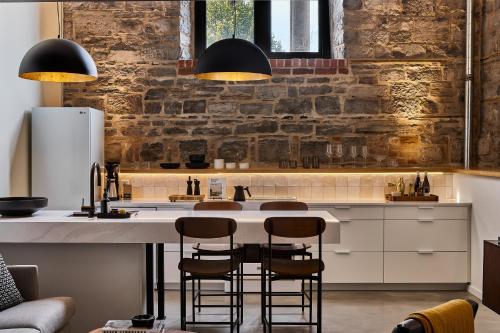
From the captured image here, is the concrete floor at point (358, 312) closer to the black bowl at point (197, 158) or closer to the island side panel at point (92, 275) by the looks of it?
the island side panel at point (92, 275)

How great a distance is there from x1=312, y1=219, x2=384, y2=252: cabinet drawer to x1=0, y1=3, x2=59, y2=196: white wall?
11.0ft

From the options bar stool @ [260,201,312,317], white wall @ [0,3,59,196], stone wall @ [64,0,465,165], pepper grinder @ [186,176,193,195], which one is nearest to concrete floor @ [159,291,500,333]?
bar stool @ [260,201,312,317]

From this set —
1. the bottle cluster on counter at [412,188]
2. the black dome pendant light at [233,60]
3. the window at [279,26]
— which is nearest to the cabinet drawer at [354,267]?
the bottle cluster on counter at [412,188]

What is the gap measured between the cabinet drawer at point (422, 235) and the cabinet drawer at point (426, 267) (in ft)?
0.25

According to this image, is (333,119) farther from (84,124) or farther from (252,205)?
(84,124)

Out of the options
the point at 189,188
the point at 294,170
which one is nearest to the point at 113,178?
the point at 189,188

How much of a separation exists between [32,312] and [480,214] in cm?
468

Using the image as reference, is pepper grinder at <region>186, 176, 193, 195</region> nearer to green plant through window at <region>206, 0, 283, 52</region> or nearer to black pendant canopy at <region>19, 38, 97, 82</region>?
green plant through window at <region>206, 0, 283, 52</region>

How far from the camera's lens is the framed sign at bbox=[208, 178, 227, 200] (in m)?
7.68

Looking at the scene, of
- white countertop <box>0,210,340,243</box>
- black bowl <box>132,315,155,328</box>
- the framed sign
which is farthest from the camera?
the framed sign

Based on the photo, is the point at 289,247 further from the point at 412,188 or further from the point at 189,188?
the point at 412,188

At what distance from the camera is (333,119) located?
317 inches

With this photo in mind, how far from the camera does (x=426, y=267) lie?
23.8 feet

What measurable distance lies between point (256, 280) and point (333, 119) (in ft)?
7.35
